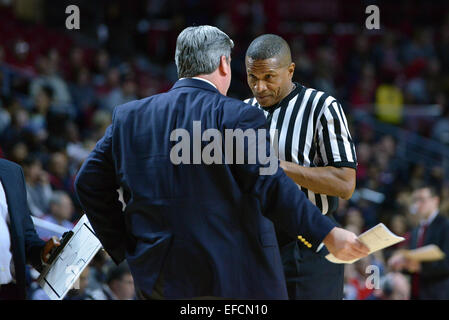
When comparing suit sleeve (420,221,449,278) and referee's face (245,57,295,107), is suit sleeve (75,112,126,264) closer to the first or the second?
referee's face (245,57,295,107)

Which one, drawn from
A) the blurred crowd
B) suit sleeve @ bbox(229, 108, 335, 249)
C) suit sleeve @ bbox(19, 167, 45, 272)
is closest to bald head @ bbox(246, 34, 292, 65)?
suit sleeve @ bbox(229, 108, 335, 249)

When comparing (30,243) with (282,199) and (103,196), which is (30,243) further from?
(282,199)

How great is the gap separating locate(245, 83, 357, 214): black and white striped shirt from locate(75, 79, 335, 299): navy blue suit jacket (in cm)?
68

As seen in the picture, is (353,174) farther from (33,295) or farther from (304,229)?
(33,295)

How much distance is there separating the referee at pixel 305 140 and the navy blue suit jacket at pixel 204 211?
641 millimetres

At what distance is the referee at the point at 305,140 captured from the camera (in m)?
3.00

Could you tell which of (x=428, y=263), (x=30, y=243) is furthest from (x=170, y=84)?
(x=30, y=243)

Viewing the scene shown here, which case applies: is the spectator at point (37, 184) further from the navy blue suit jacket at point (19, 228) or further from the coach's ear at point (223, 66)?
the coach's ear at point (223, 66)

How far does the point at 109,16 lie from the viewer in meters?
10.9

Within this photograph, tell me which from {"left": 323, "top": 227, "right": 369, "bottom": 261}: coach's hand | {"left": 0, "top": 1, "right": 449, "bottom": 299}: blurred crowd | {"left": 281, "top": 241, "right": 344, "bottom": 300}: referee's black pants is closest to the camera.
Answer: {"left": 323, "top": 227, "right": 369, "bottom": 261}: coach's hand

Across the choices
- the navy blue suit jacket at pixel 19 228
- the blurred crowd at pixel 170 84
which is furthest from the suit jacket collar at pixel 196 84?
the blurred crowd at pixel 170 84

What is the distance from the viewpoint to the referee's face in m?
3.07

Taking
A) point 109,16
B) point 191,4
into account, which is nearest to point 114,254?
point 109,16
